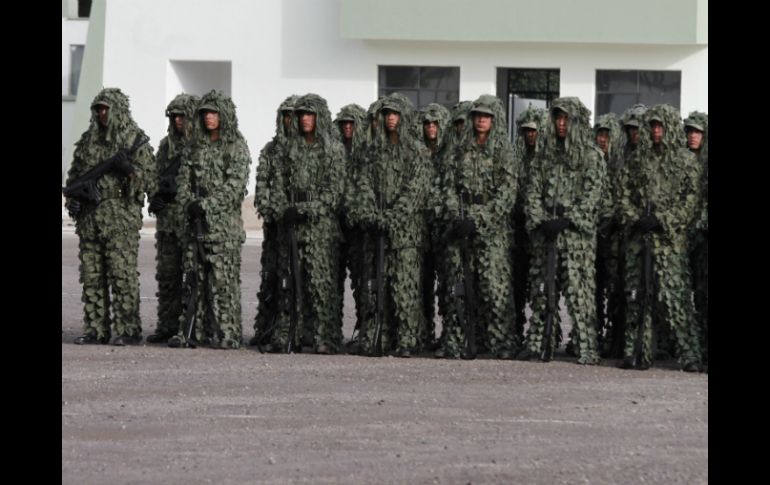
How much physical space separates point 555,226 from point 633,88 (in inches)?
754

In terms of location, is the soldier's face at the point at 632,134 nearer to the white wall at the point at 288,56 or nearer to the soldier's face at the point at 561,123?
the soldier's face at the point at 561,123

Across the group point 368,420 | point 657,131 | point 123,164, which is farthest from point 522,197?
point 368,420

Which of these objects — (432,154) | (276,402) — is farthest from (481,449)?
(432,154)

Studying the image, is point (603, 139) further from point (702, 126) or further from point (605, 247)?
point (702, 126)

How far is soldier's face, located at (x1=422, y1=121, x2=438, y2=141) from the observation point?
1462 cm

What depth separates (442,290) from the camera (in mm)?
13789

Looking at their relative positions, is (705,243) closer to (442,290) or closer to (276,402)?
(442,290)

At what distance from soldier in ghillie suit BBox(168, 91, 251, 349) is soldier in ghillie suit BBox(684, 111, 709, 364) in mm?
3561

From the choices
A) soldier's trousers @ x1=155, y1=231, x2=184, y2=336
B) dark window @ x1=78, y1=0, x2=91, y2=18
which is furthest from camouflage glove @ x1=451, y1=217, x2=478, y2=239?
dark window @ x1=78, y1=0, x2=91, y2=18

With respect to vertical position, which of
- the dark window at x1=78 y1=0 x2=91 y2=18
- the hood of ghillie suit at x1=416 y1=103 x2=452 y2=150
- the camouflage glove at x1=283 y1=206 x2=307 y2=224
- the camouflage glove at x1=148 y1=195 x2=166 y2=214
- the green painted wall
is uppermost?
→ the dark window at x1=78 y1=0 x2=91 y2=18

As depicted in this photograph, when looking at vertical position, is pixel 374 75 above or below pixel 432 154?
above

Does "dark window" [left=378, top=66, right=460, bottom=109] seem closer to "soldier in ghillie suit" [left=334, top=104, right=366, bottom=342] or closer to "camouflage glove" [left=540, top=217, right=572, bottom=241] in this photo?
"soldier in ghillie suit" [left=334, top=104, right=366, bottom=342]

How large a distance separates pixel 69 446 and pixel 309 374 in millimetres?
3180

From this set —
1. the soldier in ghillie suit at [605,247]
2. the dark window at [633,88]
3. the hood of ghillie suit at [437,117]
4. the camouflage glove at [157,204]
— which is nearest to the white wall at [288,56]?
the dark window at [633,88]
